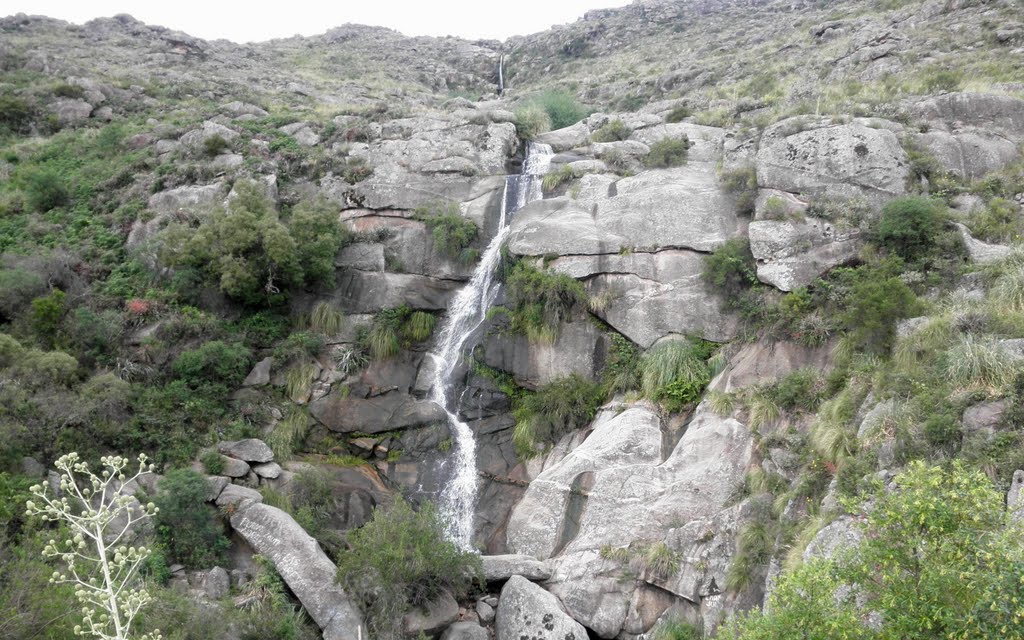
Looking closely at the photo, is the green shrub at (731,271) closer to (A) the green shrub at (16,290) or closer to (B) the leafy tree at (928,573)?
(B) the leafy tree at (928,573)

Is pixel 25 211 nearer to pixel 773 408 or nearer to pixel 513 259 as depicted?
pixel 513 259

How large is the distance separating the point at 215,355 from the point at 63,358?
3.17 m

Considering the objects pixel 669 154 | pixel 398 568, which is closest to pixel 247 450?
pixel 398 568

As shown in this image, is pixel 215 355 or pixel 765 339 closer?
pixel 765 339

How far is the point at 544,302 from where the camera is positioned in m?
16.8

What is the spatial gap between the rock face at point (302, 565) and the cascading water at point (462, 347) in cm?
372

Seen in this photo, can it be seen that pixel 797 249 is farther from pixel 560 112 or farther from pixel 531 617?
pixel 560 112

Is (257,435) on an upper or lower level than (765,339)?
lower

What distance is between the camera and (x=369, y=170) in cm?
2233

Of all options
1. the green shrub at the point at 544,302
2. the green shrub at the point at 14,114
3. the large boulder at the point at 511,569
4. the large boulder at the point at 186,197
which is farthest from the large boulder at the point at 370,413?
the green shrub at the point at 14,114

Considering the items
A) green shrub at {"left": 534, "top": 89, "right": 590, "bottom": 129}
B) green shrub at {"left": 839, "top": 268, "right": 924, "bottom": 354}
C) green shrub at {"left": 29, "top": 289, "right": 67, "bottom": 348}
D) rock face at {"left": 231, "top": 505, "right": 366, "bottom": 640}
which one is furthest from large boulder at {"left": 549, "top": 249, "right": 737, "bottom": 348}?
green shrub at {"left": 534, "top": 89, "right": 590, "bottom": 129}

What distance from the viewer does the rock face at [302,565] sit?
10.5 meters

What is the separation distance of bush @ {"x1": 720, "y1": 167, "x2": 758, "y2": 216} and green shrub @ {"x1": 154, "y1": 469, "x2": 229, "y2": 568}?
14.9 metres

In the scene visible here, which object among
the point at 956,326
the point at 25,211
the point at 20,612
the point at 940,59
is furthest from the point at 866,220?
the point at 25,211
